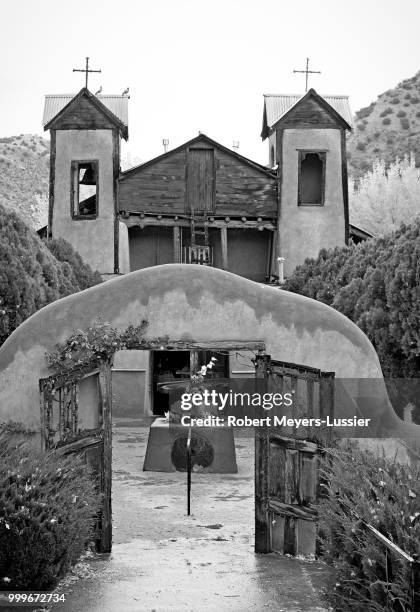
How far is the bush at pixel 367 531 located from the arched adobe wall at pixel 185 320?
4.59 meters

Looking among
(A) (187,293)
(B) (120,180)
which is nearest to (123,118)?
(B) (120,180)

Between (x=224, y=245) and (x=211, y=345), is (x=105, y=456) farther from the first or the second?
(x=224, y=245)

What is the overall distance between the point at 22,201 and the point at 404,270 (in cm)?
5512

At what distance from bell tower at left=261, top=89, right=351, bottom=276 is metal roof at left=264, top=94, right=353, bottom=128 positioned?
74 centimetres

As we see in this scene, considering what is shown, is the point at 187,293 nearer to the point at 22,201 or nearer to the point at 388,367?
the point at 388,367

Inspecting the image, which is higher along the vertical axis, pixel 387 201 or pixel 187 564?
pixel 387 201

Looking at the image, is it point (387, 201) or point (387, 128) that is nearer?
point (387, 201)

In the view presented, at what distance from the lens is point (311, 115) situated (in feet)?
113

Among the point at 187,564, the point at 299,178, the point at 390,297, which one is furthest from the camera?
the point at 299,178

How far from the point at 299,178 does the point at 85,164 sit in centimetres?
746

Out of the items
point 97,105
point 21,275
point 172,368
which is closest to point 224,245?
point 97,105

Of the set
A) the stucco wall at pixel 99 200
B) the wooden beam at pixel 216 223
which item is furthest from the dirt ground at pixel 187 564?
the wooden beam at pixel 216 223

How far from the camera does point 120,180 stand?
1337 inches

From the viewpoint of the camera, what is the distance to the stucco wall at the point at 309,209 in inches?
1344
